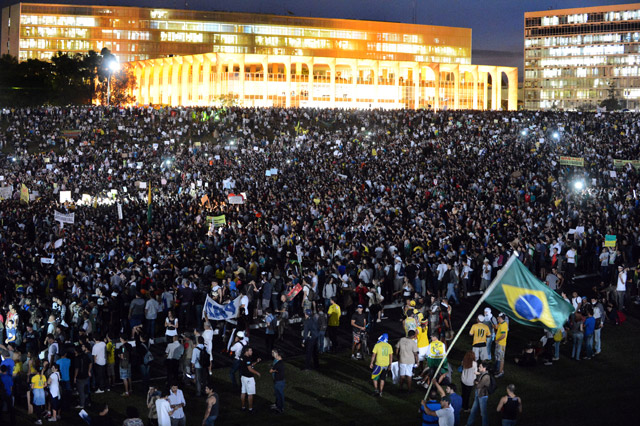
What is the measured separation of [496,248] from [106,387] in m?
11.5

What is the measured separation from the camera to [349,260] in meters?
22.0

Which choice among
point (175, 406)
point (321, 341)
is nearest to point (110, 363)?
point (175, 406)

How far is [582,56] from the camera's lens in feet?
475

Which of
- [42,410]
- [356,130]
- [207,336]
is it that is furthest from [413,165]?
[42,410]

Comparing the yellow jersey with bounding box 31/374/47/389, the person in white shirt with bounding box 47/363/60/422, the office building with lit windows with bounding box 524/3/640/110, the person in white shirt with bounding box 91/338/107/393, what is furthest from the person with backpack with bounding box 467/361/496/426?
the office building with lit windows with bounding box 524/3/640/110

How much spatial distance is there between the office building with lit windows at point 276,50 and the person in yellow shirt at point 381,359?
288 feet

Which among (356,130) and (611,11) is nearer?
(356,130)

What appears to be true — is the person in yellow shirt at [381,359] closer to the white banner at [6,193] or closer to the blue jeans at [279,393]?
the blue jeans at [279,393]

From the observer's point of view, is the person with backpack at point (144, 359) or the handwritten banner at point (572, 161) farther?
the handwritten banner at point (572, 161)

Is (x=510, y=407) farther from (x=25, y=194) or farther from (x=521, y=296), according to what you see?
(x=25, y=194)

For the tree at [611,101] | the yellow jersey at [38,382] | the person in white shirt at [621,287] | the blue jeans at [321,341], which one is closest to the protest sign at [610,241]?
the person in white shirt at [621,287]

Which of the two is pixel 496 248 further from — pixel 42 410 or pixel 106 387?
pixel 42 410

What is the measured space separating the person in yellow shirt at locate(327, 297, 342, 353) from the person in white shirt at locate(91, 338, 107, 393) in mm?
4603

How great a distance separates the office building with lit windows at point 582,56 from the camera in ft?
462
